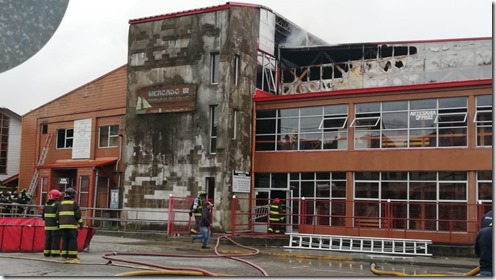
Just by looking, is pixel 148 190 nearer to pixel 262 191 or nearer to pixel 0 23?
pixel 262 191

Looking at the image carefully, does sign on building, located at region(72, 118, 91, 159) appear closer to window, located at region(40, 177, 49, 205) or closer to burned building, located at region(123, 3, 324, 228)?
window, located at region(40, 177, 49, 205)

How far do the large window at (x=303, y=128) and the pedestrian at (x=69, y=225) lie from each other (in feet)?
42.5

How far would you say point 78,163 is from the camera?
29.8 metres

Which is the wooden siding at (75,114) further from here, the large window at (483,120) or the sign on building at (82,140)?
the large window at (483,120)

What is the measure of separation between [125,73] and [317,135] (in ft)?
37.2

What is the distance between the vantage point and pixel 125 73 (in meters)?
29.0

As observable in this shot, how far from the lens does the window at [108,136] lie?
2959 cm

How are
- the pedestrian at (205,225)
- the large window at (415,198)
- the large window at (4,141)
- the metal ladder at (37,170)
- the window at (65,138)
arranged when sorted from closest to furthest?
1. the pedestrian at (205,225)
2. the large window at (415,198)
3. the metal ladder at (37,170)
4. the window at (65,138)
5. the large window at (4,141)

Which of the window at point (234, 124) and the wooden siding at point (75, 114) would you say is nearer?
the window at point (234, 124)

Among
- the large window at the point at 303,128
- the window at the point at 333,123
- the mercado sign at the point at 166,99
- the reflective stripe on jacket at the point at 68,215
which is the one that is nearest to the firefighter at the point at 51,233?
the reflective stripe on jacket at the point at 68,215

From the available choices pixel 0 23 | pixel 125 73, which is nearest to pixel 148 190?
pixel 125 73

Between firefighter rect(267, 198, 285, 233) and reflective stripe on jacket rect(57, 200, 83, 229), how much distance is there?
31.1ft

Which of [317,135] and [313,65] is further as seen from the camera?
[313,65]

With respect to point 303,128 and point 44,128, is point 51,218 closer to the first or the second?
point 303,128
